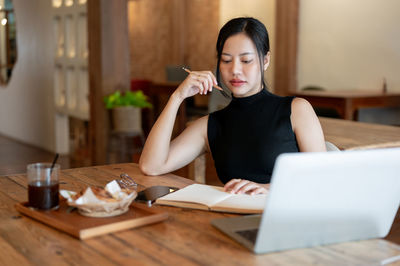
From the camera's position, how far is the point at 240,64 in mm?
1839

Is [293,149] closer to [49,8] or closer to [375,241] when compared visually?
[375,241]

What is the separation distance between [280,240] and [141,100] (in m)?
3.47

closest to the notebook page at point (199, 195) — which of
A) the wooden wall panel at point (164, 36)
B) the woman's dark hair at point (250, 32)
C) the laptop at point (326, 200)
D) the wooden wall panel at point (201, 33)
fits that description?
the laptop at point (326, 200)

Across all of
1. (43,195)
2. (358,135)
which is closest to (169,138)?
(43,195)

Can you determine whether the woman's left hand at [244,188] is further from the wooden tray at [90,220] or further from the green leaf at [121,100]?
the green leaf at [121,100]

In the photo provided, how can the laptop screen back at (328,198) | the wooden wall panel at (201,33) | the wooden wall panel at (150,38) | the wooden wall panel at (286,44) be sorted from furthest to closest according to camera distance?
the wooden wall panel at (150,38) → the wooden wall panel at (201,33) → the wooden wall panel at (286,44) → the laptop screen back at (328,198)

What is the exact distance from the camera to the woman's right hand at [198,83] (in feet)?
6.08

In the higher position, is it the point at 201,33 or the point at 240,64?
the point at 201,33

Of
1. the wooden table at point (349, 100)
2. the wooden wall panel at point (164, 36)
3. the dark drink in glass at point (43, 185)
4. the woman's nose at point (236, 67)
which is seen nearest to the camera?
the dark drink in glass at point (43, 185)

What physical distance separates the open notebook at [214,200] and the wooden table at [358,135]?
0.99 metres

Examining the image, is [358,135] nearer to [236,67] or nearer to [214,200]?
[236,67]

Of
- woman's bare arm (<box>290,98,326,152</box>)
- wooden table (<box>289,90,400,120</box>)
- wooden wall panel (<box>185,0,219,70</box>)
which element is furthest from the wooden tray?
wooden wall panel (<box>185,0,219,70</box>)

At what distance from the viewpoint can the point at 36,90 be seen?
628 centimetres

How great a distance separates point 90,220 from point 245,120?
82 centimetres
